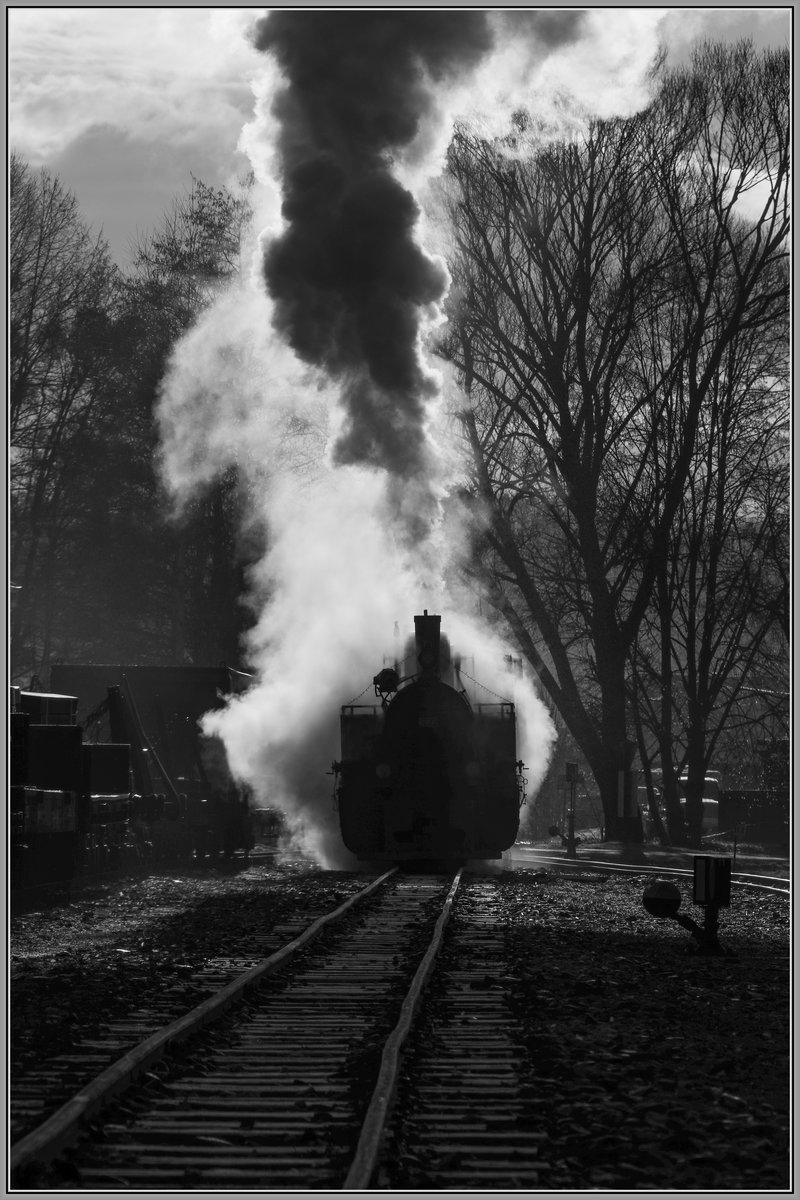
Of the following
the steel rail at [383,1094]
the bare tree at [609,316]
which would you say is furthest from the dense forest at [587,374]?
the steel rail at [383,1094]

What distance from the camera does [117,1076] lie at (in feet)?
21.7

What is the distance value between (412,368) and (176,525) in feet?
73.0

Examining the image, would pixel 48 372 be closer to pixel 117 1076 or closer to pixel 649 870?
pixel 649 870

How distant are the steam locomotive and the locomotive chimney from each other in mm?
15

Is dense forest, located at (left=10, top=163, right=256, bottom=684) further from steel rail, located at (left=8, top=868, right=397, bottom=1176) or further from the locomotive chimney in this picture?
steel rail, located at (left=8, top=868, right=397, bottom=1176)

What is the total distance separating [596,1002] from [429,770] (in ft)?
35.3

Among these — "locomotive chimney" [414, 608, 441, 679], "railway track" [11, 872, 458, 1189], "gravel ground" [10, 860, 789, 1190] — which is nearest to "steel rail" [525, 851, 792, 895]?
"gravel ground" [10, 860, 789, 1190]

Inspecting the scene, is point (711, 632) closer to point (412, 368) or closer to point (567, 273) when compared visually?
point (567, 273)

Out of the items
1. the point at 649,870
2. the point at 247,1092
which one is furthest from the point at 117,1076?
the point at 649,870

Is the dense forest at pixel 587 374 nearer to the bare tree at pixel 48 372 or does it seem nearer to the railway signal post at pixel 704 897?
the bare tree at pixel 48 372

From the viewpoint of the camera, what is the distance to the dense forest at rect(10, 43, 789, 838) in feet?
107

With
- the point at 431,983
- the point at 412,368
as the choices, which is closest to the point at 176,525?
the point at 412,368

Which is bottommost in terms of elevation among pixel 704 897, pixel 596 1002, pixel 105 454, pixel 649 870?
pixel 649 870

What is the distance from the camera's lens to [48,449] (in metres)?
39.4
